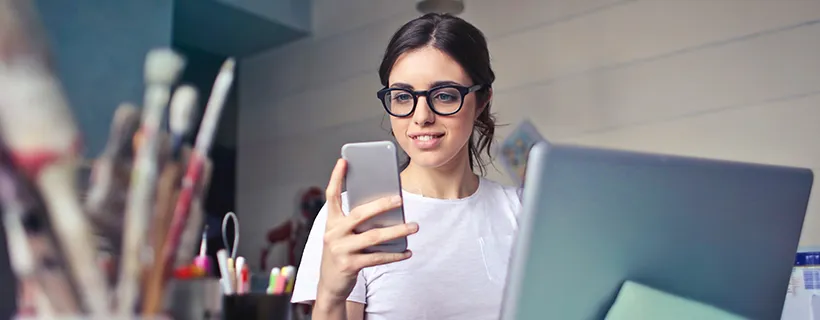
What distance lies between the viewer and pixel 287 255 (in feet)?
11.0

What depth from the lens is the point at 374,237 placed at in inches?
33.6

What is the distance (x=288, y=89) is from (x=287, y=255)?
854 millimetres

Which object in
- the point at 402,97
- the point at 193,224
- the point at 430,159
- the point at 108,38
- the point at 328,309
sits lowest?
the point at 328,309

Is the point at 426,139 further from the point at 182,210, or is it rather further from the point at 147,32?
the point at 147,32

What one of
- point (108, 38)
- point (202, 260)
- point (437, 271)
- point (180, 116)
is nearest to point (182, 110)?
point (180, 116)

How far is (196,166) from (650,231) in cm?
44

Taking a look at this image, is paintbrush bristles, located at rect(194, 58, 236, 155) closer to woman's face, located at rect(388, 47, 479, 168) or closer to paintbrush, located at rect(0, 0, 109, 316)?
paintbrush, located at rect(0, 0, 109, 316)

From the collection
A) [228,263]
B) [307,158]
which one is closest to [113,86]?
[307,158]

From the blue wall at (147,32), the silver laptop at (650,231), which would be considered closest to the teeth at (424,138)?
the silver laptop at (650,231)

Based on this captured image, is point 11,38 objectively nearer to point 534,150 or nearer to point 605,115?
point 534,150

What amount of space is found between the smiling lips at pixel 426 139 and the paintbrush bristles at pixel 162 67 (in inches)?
29.4

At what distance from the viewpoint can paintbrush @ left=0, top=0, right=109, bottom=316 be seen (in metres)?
0.32

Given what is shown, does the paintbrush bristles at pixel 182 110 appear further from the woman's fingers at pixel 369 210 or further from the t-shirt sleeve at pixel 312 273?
the t-shirt sleeve at pixel 312 273

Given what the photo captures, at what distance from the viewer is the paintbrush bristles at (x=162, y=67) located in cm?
39
